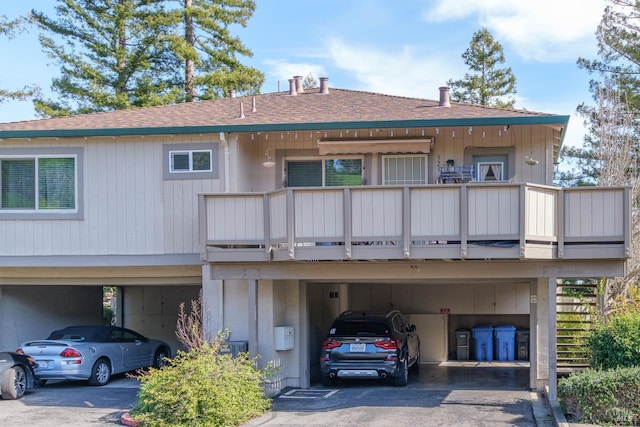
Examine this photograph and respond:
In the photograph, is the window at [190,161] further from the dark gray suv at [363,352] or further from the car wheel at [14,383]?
the car wheel at [14,383]

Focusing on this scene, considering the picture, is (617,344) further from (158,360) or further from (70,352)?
Answer: (158,360)

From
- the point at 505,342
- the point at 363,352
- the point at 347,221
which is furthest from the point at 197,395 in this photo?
the point at 505,342

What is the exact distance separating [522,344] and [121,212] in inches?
430

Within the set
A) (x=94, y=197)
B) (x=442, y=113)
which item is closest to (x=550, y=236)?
(x=442, y=113)

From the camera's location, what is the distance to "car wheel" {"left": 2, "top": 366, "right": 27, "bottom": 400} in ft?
45.2

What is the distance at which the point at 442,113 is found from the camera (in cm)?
1491

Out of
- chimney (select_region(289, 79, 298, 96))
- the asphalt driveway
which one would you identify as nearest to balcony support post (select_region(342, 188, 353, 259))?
the asphalt driveway

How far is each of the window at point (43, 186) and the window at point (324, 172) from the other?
14.8ft

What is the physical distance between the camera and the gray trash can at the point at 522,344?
19.8 metres

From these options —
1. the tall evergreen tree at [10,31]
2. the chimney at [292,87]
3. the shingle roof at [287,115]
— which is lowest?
the shingle roof at [287,115]

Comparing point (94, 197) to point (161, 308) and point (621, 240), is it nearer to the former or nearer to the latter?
point (161, 308)

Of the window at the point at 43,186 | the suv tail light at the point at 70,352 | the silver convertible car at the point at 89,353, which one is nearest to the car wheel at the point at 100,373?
the silver convertible car at the point at 89,353

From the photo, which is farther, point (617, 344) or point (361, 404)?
point (361, 404)

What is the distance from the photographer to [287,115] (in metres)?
15.7
